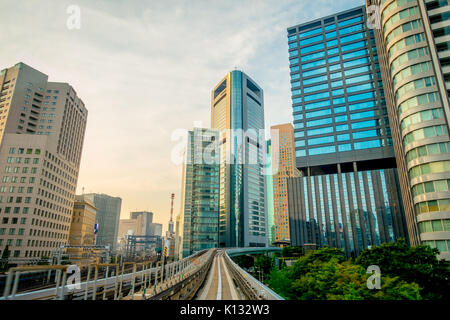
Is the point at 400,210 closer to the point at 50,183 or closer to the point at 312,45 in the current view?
the point at 312,45

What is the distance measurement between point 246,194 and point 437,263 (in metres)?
119

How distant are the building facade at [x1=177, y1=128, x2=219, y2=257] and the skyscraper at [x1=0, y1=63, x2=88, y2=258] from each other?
49.3m

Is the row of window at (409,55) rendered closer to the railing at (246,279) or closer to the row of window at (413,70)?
the row of window at (413,70)

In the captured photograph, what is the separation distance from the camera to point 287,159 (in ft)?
609

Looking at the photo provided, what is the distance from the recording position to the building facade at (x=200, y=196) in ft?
382

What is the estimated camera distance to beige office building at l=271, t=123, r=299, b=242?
6703 inches

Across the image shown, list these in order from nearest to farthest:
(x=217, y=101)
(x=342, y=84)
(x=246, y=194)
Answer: (x=342, y=84) → (x=246, y=194) → (x=217, y=101)

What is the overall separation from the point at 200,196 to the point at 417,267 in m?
102

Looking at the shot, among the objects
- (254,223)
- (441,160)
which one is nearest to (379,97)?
(441,160)

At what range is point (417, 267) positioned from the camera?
22.9m

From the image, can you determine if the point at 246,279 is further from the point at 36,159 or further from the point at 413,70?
the point at 36,159

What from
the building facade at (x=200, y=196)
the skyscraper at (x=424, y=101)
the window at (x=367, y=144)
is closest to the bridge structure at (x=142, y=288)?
the skyscraper at (x=424, y=101)

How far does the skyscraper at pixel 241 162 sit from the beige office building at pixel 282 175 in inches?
850

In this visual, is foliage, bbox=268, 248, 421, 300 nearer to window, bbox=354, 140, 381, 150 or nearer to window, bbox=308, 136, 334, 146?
window, bbox=308, 136, 334, 146
